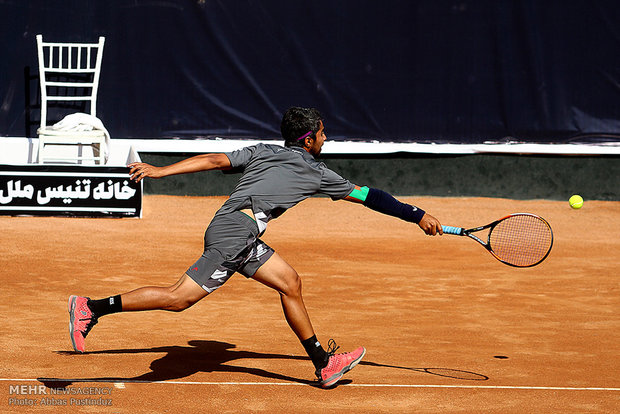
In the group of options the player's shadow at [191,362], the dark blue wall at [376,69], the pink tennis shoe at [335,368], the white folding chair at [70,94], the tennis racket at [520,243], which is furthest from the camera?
the dark blue wall at [376,69]

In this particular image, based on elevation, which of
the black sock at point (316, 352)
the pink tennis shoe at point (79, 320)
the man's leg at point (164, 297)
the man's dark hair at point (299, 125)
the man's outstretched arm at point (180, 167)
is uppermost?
the man's dark hair at point (299, 125)

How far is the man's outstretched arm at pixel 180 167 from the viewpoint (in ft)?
16.6

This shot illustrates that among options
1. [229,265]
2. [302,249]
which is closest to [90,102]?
[302,249]

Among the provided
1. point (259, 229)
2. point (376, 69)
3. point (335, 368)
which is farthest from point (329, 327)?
point (376, 69)

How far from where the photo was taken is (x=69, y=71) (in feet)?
46.5

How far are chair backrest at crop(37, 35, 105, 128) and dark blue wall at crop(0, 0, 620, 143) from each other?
0.45 metres

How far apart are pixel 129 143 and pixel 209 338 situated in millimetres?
8680

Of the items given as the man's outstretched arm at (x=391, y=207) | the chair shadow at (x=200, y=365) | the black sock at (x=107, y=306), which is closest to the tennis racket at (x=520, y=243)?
the chair shadow at (x=200, y=365)

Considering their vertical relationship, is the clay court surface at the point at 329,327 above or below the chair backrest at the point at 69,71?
below

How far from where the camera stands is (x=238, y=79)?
1551 centimetres

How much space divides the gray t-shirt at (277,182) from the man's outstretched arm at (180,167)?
0.20 metres

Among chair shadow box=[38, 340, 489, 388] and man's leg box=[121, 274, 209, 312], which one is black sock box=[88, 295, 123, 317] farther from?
chair shadow box=[38, 340, 489, 388]

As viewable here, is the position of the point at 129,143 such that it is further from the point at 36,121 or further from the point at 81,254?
the point at 81,254

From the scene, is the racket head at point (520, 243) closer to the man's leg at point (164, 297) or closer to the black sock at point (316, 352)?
the black sock at point (316, 352)
